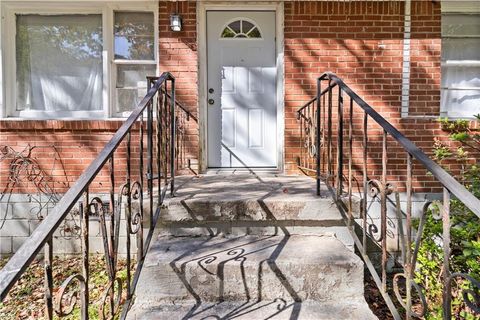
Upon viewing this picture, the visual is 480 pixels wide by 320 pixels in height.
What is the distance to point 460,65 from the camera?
4.67 m

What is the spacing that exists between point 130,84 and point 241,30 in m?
1.57

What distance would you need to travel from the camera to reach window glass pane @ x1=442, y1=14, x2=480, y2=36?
4.66 meters

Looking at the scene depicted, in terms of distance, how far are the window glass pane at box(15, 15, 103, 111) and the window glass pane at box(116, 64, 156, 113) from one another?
235 mm

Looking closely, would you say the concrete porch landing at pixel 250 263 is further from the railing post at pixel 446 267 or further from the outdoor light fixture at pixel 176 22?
the outdoor light fixture at pixel 176 22

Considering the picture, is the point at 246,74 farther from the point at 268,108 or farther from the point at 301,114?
the point at 301,114

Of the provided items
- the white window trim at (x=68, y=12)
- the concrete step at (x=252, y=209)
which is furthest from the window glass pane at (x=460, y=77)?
the white window trim at (x=68, y=12)

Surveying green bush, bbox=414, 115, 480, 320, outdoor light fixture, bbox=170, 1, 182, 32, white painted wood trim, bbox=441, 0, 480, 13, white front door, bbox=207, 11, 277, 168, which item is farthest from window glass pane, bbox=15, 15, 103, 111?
white painted wood trim, bbox=441, 0, 480, 13

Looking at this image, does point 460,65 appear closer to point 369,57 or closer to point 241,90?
point 369,57

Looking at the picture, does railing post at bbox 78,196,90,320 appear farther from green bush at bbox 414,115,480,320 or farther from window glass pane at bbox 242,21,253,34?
window glass pane at bbox 242,21,253,34

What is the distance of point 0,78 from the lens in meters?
4.45

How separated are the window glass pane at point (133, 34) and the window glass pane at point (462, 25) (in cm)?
370

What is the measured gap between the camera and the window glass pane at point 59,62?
4.62 meters

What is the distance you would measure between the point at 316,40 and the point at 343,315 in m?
3.42

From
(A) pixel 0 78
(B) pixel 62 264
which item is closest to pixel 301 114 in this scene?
(B) pixel 62 264
